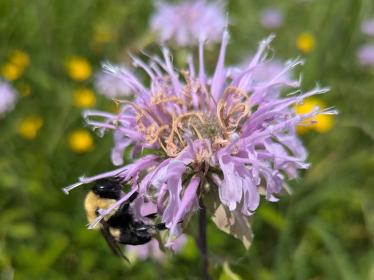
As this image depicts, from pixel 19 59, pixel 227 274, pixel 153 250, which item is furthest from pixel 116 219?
pixel 19 59

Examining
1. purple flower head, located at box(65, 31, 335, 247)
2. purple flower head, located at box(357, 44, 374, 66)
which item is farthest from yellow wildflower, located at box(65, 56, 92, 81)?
purple flower head, located at box(65, 31, 335, 247)

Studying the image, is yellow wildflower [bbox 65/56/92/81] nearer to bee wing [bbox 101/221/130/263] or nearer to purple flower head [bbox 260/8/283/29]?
purple flower head [bbox 260/8/283/29]

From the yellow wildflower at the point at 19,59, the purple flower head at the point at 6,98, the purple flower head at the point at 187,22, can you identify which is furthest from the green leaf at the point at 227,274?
the yellow wildflower at the point at 19,59

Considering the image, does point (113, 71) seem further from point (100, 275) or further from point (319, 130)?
point (319, 130)

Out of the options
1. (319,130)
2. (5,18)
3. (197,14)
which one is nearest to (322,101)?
(319,130)

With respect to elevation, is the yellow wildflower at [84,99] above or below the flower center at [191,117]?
above

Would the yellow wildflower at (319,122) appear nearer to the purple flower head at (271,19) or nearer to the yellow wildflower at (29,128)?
the purple flower head at (271,19)
